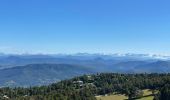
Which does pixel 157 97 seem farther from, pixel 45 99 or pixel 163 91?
pixel 45 99

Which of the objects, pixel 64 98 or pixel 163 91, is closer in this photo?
pixel 163 91

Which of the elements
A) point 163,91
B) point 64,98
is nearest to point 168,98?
point 163,91

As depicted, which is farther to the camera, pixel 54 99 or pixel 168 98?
pixel 54 99

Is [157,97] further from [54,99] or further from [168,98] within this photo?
[54,99]

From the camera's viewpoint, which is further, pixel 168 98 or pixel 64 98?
pixel 64 98

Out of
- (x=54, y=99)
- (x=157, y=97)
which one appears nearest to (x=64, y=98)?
(x=54, y=99)

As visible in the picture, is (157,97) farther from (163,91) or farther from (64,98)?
(64,98)

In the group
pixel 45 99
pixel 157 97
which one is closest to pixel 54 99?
pixel 45 99
